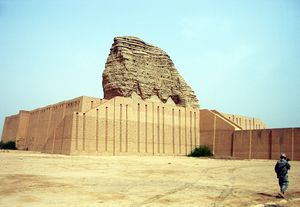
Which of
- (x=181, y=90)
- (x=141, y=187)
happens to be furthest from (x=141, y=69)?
(x=141, y=187)

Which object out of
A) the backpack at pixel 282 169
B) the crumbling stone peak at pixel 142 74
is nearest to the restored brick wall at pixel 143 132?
the crumbling stone peak at pixel 142 74

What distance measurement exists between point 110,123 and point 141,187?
18.9 m

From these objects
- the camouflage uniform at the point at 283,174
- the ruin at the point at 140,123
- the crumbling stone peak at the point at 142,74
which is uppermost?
the crumbling stone peak at the point at 142,74

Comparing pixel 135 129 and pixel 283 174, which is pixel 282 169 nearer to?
pixel 283 174

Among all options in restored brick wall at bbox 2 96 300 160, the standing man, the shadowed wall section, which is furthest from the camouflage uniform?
the shadowed wall section

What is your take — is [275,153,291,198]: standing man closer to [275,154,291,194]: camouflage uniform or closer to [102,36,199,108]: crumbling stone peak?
[275,154,291,194]: camouflage uniform

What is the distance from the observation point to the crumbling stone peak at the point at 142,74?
41081 mm

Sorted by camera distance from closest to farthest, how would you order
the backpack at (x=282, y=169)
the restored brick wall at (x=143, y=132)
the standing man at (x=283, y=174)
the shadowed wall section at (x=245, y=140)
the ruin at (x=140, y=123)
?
1. the standing man at (x=283, y=174)
2. the backpack at (x=282, y=169)
3. the restored brick wall at (x=143, y=132)
4. the ruin at (x=140, y=123)
5. the shadowed wall section at (x=245, y=140)

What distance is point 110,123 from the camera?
3112cm

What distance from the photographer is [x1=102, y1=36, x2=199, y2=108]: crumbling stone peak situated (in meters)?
41.1

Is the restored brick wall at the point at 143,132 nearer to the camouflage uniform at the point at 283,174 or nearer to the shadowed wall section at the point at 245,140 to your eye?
the shadowed wall section at the point at 245,140

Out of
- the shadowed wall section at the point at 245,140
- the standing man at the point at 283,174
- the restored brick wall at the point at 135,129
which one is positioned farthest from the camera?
the shadowed wall section at the point at 245,140

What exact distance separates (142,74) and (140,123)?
1111 centimetres

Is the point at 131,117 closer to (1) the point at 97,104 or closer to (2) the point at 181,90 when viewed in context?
(1) the point at 97,104
